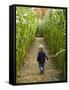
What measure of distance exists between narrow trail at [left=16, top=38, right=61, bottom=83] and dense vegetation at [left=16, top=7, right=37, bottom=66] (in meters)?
0.04

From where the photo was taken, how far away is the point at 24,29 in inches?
73.2

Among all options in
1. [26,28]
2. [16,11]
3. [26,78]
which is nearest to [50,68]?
[26,78]

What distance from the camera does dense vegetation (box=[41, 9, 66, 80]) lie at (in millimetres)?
1926

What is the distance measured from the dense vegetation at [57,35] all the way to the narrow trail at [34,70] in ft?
0.14

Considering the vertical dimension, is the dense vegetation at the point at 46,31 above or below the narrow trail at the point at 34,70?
above

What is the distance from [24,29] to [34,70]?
0.83 feet

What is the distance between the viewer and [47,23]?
192 centimetres

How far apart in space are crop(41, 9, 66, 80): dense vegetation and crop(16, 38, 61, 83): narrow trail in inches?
1.7

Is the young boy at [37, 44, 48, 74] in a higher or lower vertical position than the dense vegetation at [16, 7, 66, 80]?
lower

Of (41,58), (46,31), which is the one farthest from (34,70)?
(46,31)

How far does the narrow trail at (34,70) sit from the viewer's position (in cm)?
186

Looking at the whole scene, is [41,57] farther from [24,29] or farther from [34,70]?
[24,29]

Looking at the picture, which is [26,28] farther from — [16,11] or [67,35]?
[67,35]
